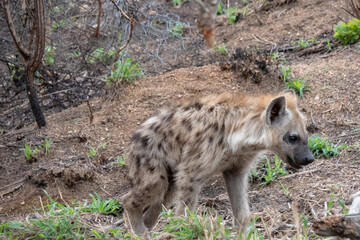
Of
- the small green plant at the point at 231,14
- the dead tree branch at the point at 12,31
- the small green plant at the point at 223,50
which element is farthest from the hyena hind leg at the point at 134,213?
the small green plant at the point at 231,14

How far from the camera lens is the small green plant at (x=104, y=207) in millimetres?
4066

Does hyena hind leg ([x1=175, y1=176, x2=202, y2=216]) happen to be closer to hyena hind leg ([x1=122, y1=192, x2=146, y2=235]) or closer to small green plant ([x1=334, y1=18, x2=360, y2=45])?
hyena hind leg ([x1=122, y1=192, x2=146, y2=235])

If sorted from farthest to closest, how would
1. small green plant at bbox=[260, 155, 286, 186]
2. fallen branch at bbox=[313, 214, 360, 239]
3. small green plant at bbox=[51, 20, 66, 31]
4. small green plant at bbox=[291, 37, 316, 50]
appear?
small green plant at bbox=[291, 37, 316, 50], small green plant at bbox=[51, 20, 66, 31], small green plant at bbox=[260, 155, 286, 186], fallen branch at bbox=[313, 214, 360, 239]

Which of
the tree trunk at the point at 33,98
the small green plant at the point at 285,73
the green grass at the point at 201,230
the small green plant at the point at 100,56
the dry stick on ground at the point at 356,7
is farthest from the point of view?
the small green plant at the point at 100,56

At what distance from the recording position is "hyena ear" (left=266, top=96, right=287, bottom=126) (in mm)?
3445

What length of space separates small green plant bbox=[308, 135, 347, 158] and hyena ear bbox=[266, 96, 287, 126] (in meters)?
1.05

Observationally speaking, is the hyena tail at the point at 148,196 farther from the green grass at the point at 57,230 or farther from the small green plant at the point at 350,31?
the small green plant at the point at 350,31

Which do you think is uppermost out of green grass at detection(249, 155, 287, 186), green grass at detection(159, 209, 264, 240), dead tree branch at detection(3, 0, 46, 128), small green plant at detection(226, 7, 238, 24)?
dead tree branch at detection(3, 0, 46, 128)

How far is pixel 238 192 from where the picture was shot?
370 centimetres

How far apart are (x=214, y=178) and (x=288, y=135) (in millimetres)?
1283

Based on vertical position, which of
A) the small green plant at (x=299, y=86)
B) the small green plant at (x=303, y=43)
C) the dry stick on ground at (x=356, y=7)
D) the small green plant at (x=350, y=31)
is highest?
→ the dry stick on ground at (x=356, y=7)

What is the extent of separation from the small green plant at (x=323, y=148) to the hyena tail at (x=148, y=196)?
1.44 m

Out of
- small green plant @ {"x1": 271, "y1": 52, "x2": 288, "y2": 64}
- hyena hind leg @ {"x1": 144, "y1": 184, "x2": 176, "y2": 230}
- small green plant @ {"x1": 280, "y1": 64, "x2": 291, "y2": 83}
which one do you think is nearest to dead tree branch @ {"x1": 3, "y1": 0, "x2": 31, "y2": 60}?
hyena hind leg @ {"x1": 144, "y1": 184, "x2": 176, "y2": 230}

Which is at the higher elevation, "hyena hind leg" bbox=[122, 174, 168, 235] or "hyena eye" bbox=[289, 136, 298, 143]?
"hyena eye" bbox=[289, 136, 298, 143]
